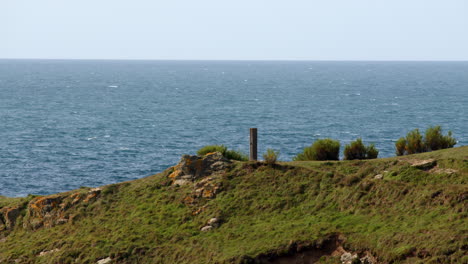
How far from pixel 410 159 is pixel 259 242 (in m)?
8.75

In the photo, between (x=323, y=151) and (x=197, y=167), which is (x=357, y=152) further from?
(x=197, y=167)

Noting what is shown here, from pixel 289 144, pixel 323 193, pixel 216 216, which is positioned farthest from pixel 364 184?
pixel 289 144

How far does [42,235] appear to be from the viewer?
26.7m

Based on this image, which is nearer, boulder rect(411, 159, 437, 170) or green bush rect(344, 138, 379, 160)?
boulder rect(411, 159, 437, 170)

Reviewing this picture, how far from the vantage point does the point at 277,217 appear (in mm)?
23750

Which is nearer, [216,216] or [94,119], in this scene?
[216,216]

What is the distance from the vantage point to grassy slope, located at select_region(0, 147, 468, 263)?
20250mm

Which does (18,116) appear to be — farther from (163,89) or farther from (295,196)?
(295,196)

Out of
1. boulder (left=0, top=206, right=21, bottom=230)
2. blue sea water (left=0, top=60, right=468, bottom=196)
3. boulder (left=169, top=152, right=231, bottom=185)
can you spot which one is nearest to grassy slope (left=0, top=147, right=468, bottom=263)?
boulder (left=169, top=152, right=231, bottom=185)

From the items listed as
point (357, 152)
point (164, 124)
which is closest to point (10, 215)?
point (357, 152)

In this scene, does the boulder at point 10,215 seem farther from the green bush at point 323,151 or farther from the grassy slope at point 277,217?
the green bush at point 323,151

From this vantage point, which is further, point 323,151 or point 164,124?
point 164,124

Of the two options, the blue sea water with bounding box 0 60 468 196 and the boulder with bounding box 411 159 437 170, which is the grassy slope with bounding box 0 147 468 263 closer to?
the boulder with bounding box 411 159 437 170

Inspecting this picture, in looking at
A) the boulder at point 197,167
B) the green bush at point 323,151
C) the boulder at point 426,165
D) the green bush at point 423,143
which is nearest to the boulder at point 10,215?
the boulder at point 197,167
